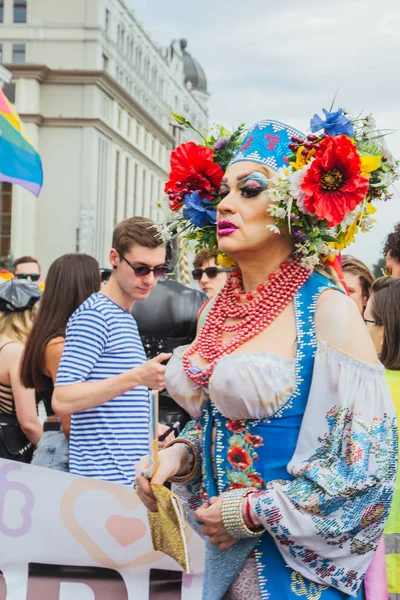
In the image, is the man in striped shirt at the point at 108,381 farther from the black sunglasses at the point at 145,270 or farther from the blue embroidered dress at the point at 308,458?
the blue embroidered dress at the point at 308,458

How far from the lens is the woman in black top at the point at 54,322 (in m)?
4.30

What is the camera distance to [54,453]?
4.05m

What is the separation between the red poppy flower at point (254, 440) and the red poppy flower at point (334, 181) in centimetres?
59

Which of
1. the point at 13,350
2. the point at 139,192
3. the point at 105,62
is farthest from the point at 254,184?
the point at 139,192

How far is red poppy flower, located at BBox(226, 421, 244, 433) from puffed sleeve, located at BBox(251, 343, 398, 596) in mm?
161

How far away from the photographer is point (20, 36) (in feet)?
194

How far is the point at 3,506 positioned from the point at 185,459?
1473 mm

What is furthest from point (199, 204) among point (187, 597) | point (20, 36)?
point (20, 36)

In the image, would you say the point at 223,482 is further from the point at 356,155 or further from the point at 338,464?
the point at 356,155

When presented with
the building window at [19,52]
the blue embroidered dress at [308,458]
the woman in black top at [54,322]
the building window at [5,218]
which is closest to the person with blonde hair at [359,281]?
the woman in black top at [54,322]

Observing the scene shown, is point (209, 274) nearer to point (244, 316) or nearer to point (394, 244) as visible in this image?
point (394, 244)

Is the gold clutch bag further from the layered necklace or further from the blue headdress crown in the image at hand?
the blue headdress crown

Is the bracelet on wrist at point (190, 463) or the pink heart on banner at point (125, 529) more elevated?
the bracelet on wrist at point (190, 463)

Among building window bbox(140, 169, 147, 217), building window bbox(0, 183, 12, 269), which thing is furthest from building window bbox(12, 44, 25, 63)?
A: building window bbox(140, 169, 147, 217)
